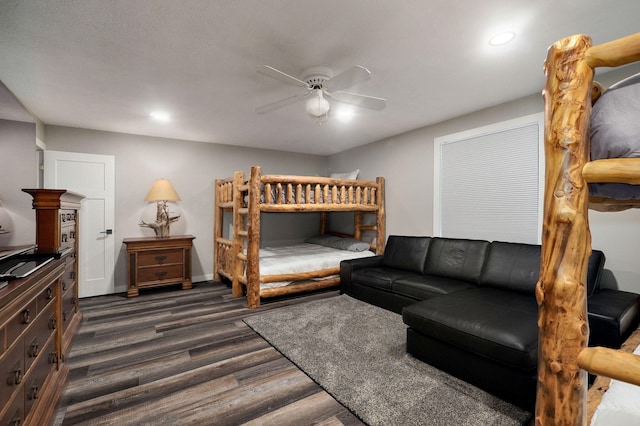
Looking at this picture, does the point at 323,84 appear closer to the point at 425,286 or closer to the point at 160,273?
the point at 425,286

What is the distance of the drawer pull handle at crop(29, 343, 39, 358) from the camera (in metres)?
1.42

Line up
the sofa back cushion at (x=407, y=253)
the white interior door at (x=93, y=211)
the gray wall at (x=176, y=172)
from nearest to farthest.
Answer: the sofa back cushion at (x=407, y=253)
the white interior door at (x=93, y=211)
the gray wall at (x=176, y=172)

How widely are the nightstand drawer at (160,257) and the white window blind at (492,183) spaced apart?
12.2 ft

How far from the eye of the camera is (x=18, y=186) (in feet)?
6.05

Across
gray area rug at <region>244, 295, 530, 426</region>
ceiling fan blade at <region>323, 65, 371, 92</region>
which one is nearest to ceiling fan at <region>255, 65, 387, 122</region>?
ceiling fan blade at <region>323, 65, 371, 92</region>

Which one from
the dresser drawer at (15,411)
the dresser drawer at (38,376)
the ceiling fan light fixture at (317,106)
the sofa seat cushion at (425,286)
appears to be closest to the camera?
the dresser drawer at (15,411)

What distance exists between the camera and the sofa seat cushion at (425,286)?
9.41 feet

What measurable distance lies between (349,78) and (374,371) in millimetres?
Answer: 2132

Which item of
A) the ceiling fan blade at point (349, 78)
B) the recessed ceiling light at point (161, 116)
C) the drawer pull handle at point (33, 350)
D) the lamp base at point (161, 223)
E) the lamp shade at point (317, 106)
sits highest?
the recessed ceiling light at point (161, 116)

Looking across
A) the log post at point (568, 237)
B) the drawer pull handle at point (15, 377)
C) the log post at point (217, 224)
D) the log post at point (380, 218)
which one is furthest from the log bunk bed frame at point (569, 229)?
the log post at point (217, 224)

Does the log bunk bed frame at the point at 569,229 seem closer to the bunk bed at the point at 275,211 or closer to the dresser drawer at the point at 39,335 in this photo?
the dresser drawer at the point at 39,335

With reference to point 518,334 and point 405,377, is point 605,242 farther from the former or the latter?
point 405,377

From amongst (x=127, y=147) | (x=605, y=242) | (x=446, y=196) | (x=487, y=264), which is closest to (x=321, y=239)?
(x=446, y=196)

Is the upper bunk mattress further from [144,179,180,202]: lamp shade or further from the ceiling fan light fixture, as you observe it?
[144,179,180,202]: lamp shade
